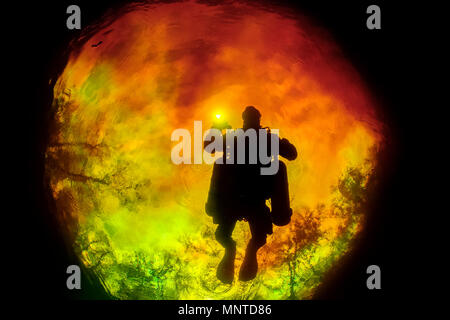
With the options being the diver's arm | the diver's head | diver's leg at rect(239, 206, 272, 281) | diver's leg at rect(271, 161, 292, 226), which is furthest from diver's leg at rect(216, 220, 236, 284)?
the diver's head

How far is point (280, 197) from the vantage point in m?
2.63

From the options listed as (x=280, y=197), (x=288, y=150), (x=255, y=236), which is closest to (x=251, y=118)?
(x=288, y=150)

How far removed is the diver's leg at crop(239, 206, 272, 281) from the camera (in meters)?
2.69

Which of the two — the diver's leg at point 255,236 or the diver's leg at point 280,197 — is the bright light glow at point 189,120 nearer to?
the diver's leg at point 255,236

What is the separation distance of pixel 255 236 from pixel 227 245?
0.28 m

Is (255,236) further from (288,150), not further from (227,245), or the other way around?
(288,150)

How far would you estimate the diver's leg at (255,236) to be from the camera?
8.84 ft

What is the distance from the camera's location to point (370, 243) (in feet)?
9.98

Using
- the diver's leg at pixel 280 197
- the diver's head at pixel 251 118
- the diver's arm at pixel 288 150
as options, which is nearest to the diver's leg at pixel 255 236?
the diver's leg at pixel 280 197

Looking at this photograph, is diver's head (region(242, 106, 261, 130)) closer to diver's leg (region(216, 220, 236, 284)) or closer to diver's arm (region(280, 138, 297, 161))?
diver's arm (region(280, 138, 297, 161))

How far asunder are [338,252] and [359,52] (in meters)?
2.14

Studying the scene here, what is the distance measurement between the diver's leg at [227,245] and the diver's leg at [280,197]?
42cm

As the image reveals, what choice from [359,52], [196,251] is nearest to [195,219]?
[196,251]

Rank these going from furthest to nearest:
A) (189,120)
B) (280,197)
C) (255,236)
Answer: (189,120) → (255,236) → (280,197)
